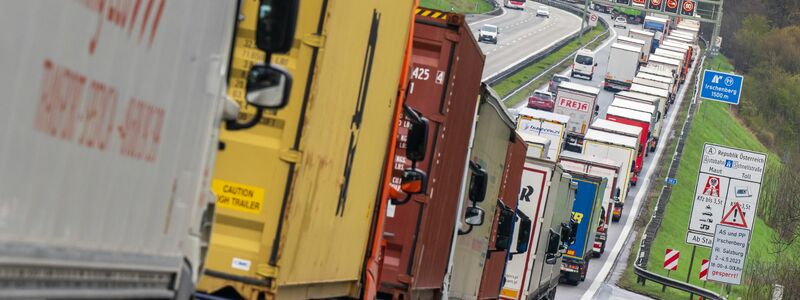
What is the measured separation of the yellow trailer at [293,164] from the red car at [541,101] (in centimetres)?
7210

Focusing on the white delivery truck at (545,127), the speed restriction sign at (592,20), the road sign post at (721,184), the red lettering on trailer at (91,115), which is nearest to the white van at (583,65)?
the speed restriction sign at (592,20)

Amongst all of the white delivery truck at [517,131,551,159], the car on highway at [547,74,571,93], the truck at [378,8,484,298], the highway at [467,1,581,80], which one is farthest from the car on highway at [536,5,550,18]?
the truck at [378,8,484,298]

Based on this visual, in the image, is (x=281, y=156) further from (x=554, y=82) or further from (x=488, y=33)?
(x=488, y=33)

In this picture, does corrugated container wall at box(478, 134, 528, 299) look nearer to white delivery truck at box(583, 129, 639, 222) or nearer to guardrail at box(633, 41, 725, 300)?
guardrail at box(633, 41, 725, 300)

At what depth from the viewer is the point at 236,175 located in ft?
29.9

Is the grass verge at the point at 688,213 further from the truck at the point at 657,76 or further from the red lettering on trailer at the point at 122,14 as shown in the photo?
the red lettering on trailer at the point at 122,14

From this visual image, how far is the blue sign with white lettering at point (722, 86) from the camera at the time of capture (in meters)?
56.6

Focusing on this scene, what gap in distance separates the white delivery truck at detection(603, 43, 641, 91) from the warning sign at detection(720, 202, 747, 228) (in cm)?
6370

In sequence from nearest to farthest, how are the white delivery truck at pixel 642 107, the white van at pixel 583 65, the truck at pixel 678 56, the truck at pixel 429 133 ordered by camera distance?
1. the truck at pixel 429 133
2. the white delivery truck at pixel 642 107
3. the white van at pixel 583 65
4. the truck at pixel 678 56

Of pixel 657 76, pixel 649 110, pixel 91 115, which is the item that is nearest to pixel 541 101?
pixel 649 110

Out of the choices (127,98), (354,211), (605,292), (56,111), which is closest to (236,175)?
(354,211)

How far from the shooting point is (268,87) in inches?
275

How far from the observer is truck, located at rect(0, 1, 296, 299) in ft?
15.8

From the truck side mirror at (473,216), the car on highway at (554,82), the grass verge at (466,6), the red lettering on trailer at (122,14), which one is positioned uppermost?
the grass verge at (466,6)
